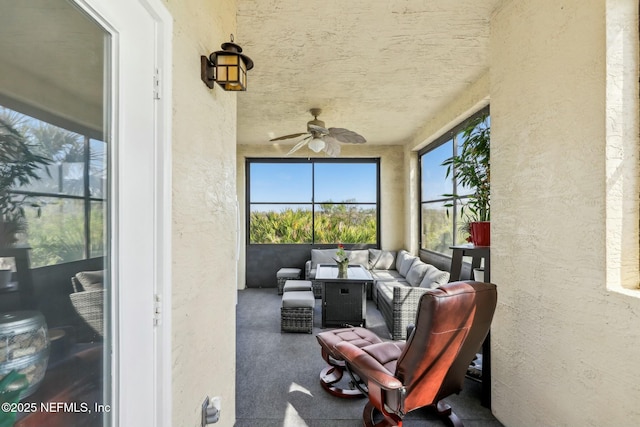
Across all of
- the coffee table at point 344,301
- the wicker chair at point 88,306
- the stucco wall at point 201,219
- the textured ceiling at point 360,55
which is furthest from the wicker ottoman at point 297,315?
the wicker chair at point 88,306

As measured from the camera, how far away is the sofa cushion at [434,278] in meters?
3.57

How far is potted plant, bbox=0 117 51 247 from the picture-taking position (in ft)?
2.06

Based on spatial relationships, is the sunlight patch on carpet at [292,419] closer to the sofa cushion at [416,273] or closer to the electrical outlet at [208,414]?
the electrical outlet at [208,414]

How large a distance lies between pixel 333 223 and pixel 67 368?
568 centimetres

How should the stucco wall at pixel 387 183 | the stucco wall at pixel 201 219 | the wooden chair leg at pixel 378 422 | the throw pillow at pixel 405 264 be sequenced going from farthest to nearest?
the stucco wall at pixel 387 183 → the throw pillow at pixel 405 264 → the wooden chair leg at pixel 378 422 → the stucco wall at pixel 201 219

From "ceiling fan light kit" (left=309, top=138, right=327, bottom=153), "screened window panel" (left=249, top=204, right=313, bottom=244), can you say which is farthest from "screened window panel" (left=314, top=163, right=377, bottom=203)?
"ceiling fan light kit" (left=309, top=138, right=327, bottom=153)

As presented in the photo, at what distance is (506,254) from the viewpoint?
205cm

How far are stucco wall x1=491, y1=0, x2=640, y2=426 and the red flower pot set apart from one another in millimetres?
175

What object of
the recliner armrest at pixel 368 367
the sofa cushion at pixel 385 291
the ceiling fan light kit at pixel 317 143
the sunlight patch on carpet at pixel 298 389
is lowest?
the sunlight patch on carpet at pixel 298 389

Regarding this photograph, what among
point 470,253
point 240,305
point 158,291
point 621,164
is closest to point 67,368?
point 158,291

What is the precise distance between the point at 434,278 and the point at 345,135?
81.2 inches

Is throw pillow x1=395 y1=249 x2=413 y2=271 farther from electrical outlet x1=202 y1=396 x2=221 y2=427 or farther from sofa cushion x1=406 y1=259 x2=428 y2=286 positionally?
electrical outlet x1=202 y1=396 x2=221 y2=427

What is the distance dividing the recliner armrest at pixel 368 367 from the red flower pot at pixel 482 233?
3.52 feet

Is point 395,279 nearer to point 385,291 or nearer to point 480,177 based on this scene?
point 385,291
